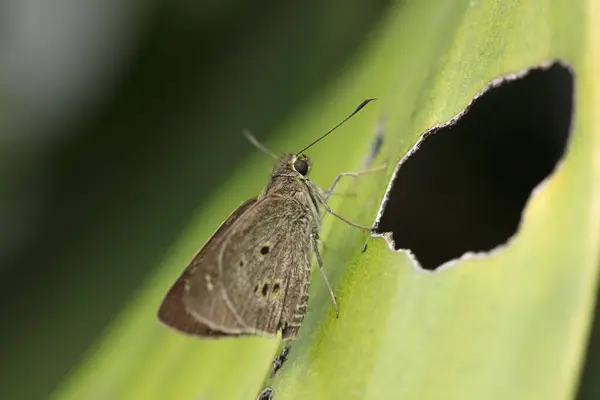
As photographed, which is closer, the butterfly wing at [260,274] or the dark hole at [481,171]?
the dark hole at [481,171]

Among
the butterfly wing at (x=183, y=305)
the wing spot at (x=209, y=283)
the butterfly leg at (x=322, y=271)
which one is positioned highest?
the butterfly wing at (x=183, y=305)

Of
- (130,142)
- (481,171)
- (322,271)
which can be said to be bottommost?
(322,271)

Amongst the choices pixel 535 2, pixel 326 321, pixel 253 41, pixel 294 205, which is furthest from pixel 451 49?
pixel 253 41

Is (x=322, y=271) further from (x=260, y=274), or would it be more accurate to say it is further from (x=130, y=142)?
(x=130, y=142)

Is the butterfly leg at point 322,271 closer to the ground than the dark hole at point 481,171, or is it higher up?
closer to the ground

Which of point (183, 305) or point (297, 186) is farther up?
point (183, 305)

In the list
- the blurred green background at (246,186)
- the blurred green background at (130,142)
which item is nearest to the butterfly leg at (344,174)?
the blurred green background at (246,186)

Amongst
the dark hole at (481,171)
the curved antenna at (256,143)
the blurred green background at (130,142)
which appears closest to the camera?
the dark hole at (481,171)

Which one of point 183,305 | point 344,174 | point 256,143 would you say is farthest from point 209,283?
point 256,143

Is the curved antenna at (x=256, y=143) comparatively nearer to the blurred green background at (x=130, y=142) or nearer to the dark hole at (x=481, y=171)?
the blurred green background at (x=130, y=142)
